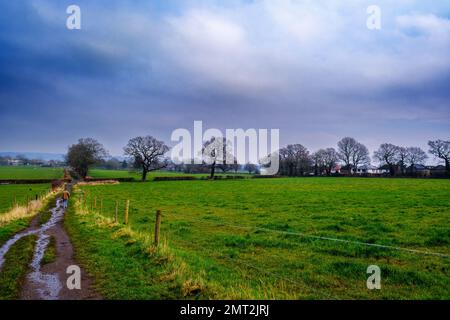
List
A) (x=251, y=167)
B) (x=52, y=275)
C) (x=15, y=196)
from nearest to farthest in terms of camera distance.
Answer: (x=52, y=275) → (x=15, y=196) → (x=251, y=167)

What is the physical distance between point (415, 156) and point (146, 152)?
111038mm

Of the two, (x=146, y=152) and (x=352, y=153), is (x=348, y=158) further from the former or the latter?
(x=146, y=152)

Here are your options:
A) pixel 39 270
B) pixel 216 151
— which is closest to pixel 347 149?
pixel 216 151

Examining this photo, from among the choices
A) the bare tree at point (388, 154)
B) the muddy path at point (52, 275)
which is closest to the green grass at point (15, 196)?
the muddy path at point (52, 275)

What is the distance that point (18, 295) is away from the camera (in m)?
8.02

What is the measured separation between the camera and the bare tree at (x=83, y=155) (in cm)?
9338

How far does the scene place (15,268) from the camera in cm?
1041

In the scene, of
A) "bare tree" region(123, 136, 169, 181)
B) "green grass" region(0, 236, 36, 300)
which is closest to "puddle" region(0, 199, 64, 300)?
"green grass" region(0, 236, 36, 300)

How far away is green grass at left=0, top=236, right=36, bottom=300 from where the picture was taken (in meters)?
8.25

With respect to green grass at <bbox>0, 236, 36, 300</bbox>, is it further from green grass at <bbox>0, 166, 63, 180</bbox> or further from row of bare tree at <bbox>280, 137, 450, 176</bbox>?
row of bare tree at <bbox>280, 137, 450, 176</bbox>

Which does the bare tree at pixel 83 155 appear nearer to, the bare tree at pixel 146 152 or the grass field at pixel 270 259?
the bare tree at pixel 146 152
